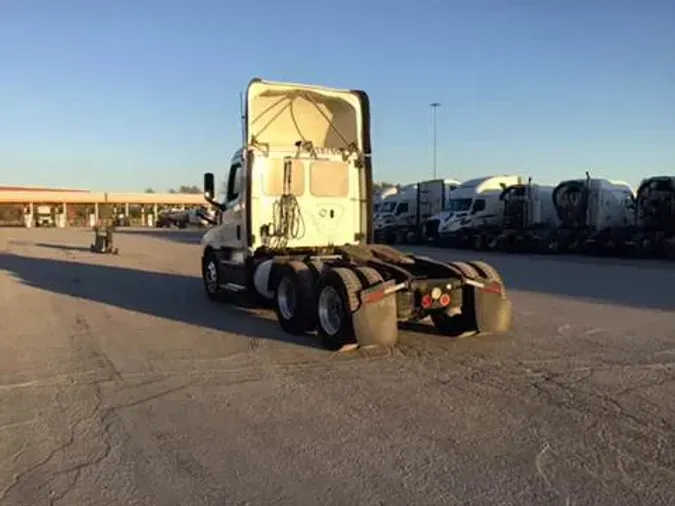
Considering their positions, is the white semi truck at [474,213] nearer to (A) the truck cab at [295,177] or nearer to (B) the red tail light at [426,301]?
(A) the truck cab at [295,177]

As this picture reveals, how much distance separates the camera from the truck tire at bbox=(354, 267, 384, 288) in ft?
31.4

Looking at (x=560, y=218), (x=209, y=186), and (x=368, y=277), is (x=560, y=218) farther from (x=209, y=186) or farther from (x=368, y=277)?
(x=368, y=277)

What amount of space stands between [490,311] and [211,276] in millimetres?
6699

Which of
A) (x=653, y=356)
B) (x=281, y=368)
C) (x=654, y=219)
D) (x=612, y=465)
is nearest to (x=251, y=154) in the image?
(x=281, y=368)

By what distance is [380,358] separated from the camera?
8.98 metres

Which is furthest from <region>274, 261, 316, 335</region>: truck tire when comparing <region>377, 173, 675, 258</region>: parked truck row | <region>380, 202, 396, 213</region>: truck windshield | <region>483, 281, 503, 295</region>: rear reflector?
<region>380, 202, 396, 213</region>: truck windshield

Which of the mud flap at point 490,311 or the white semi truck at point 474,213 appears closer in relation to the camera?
the mud flap at point 490,311

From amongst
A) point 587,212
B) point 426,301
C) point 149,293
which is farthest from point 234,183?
point 587,212

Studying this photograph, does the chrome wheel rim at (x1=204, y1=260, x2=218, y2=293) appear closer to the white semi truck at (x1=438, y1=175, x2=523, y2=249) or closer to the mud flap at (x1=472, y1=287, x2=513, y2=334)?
the mud flap at (x1=472, y1=287, x2=513, y2=334)

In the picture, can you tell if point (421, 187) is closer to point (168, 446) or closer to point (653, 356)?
point (653, 356)

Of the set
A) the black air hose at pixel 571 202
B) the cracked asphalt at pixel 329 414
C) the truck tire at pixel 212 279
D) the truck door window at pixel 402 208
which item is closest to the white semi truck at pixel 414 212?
the truck door window at pixel 402 208

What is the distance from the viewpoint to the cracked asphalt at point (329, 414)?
487cm

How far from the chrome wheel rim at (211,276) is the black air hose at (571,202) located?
898 inches

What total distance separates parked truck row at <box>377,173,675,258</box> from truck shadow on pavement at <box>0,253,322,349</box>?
19.0 metres
